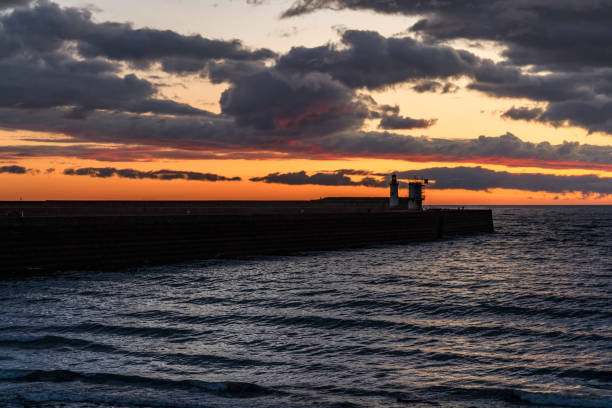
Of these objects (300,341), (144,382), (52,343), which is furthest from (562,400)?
(52,343)

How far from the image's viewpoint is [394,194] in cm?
6731

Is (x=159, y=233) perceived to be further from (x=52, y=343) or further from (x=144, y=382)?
(x=144, y=382)

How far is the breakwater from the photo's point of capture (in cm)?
2752

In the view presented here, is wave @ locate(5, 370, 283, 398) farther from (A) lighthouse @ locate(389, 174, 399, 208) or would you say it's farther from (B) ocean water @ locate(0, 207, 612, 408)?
(A) lighthouse @ locate(389, 174, 399, 208)

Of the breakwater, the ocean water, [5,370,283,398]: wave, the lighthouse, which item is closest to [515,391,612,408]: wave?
the ocean water

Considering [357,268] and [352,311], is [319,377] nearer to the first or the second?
[352,311]

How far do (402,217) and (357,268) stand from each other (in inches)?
1001

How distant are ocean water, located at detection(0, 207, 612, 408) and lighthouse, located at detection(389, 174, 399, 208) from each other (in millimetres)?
38205

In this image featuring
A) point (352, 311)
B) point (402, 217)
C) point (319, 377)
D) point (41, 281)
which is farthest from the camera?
point (402, 217)

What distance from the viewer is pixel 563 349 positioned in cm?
1420

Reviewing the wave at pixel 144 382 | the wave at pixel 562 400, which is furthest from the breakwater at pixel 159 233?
the wave at pixel 562 400

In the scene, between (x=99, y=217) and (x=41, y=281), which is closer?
(x=41, y=281)

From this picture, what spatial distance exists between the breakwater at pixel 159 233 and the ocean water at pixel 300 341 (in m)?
2.06

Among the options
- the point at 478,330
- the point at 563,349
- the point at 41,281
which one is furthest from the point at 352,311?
the point at 41,281
